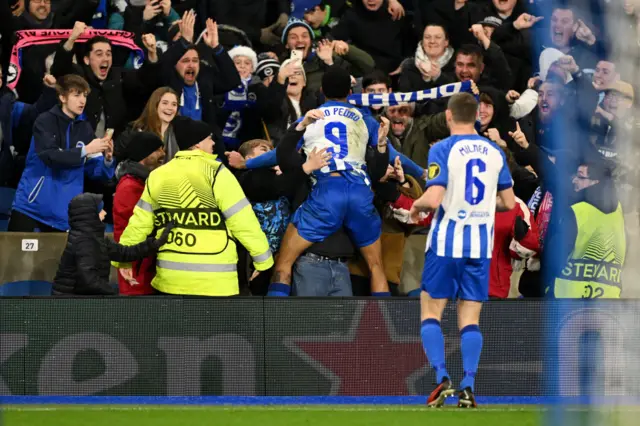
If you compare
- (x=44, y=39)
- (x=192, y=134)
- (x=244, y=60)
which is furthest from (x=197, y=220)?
(x=44, y=39)

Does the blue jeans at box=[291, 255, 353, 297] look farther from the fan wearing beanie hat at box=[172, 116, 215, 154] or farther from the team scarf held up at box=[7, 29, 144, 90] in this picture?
the team scarf held up at box=[7, 29, 144, 90]

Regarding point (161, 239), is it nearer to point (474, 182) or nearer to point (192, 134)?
point (192, 134)

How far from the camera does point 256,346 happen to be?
9586 millimetres

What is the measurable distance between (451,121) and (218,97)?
396cm

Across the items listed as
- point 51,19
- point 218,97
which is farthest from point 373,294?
point 51,19

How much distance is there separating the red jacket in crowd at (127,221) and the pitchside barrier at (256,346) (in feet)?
1.32

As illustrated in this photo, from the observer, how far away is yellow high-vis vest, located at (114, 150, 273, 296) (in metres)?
9.28

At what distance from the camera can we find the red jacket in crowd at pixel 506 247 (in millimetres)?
9922

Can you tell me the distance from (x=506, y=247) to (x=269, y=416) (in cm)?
261

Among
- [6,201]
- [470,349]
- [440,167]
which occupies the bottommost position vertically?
[470,349]

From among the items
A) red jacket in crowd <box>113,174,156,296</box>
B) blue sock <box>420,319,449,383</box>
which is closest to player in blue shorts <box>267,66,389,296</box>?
red jacket in crowd <box>113,174,156,296</box>

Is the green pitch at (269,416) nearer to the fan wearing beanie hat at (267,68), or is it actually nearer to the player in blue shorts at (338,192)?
the player in blue shorts at (338,192)

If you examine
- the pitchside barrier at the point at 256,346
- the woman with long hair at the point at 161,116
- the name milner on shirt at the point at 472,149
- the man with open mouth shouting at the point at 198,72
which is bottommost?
the pitchside barrier at the point at 256,346

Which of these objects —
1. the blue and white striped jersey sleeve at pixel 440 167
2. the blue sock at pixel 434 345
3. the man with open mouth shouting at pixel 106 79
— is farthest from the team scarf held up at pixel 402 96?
the blue sock at pixel 434 345
